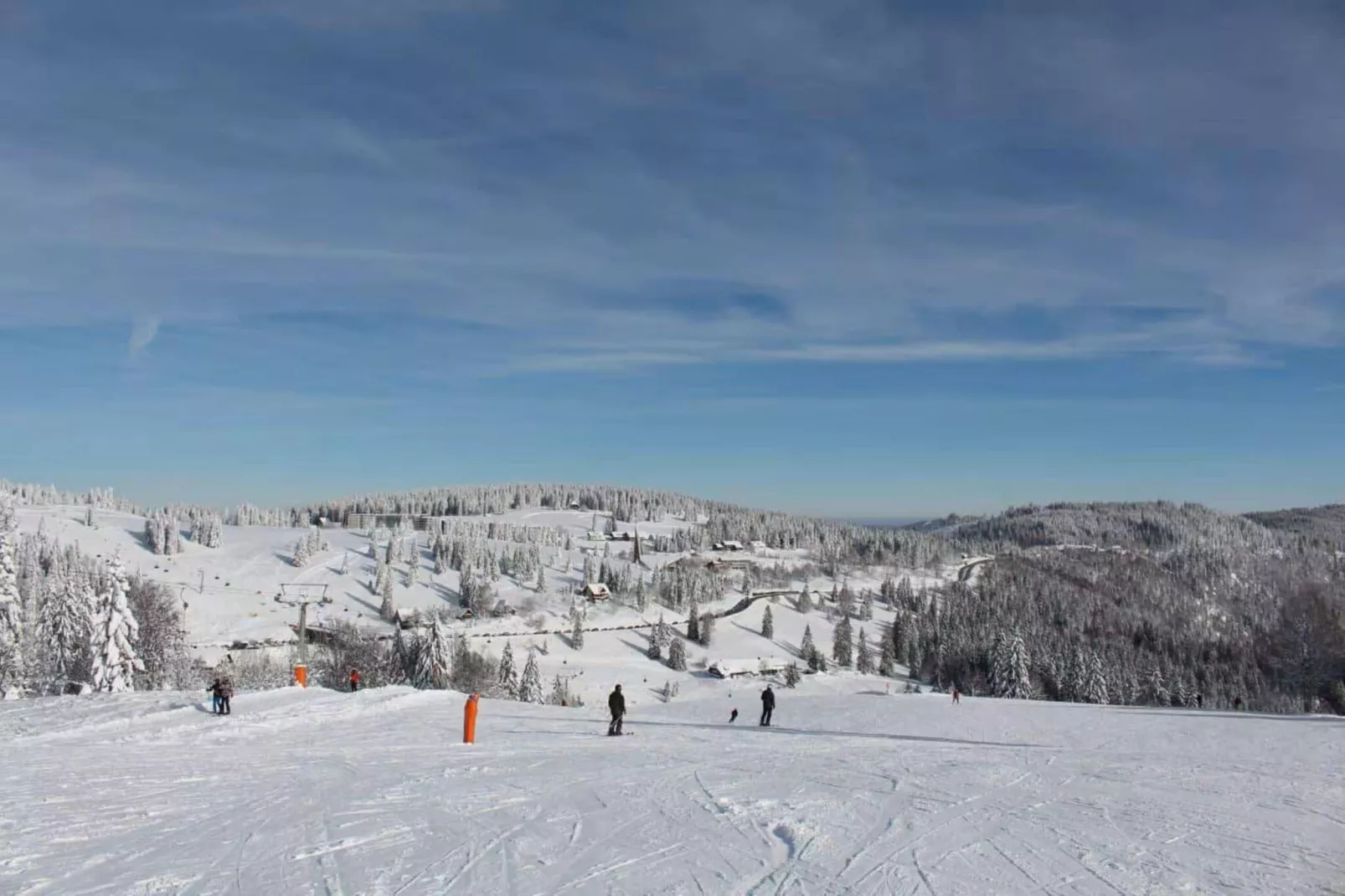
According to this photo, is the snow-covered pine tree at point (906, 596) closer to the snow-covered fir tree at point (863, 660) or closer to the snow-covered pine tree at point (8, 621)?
the snow-covered fir tree at point (863, 660)

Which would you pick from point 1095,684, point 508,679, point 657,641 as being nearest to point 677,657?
point 657,641

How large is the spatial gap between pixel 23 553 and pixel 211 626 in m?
32.3

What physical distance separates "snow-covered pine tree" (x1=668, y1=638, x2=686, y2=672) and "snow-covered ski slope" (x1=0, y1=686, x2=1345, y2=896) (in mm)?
89449

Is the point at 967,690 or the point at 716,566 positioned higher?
the point at 716,566

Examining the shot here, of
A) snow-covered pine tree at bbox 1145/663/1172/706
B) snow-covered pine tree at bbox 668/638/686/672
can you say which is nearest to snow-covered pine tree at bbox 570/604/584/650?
snow-covered pine tree at bbox 668/638/686/672

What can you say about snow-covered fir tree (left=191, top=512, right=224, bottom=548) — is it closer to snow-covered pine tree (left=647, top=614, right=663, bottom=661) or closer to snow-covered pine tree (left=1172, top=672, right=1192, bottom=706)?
snow-covered pine tree (left=647, top=614, right=663, bottom=661)

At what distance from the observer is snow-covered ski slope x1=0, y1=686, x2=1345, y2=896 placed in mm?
8750

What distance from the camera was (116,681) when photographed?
34.1 meters

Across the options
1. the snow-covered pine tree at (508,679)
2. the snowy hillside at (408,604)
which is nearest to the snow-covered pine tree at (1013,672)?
the snowy hillside at (408,604)

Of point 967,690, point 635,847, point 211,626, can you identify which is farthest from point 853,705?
point 211,626

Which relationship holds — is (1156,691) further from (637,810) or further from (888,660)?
(637,810)

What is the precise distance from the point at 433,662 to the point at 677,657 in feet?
213

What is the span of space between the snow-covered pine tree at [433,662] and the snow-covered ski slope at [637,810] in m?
26.4

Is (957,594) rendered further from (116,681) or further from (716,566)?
(116,681)
